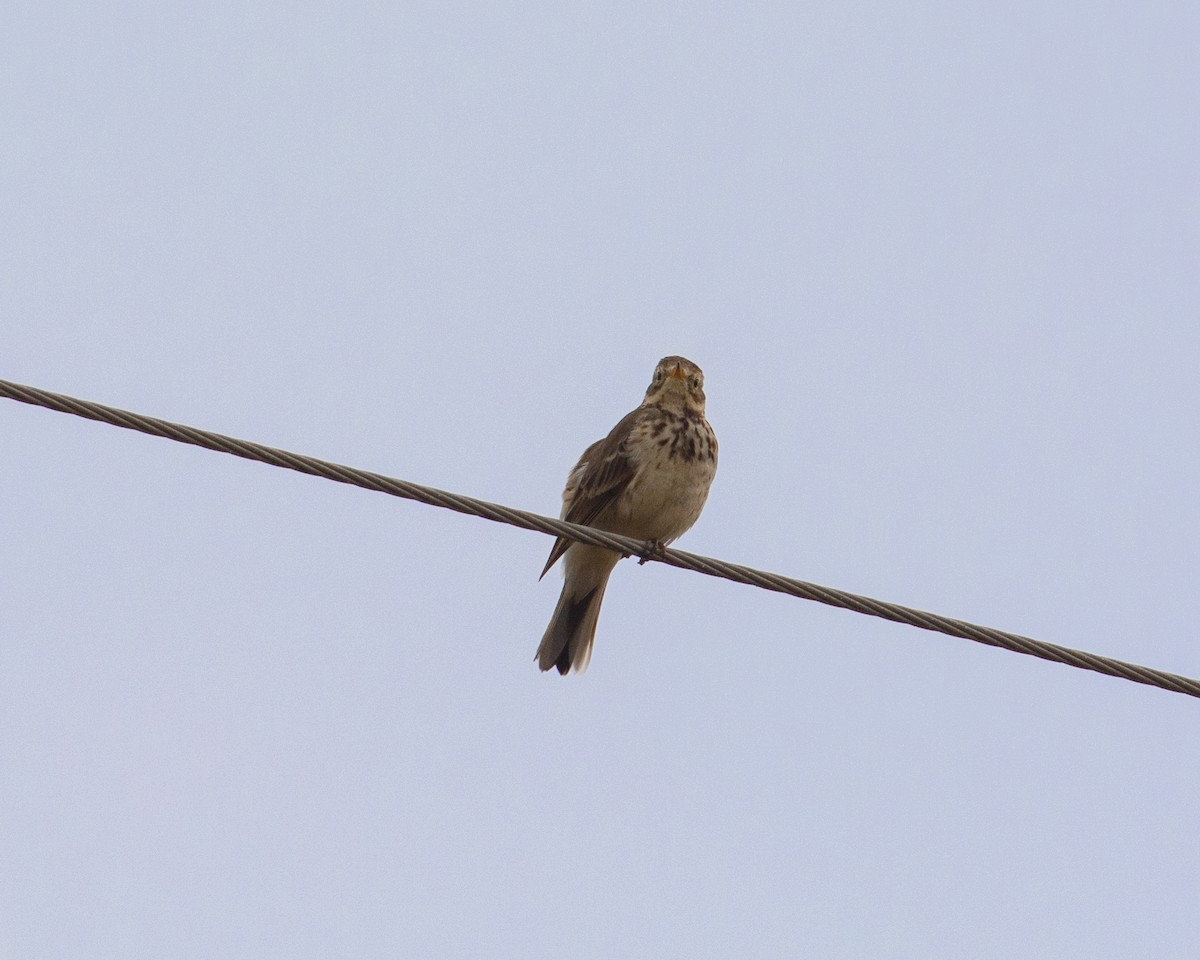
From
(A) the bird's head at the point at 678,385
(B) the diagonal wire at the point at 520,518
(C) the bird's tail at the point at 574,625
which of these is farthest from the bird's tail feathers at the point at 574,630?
(B) the diagonal wire at the point at 520,518

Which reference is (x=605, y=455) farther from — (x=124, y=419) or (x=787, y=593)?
(x=124, y=419)

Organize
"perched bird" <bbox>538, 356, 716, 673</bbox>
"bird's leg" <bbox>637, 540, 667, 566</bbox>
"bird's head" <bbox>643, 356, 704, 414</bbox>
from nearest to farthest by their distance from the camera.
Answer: "bird's leg" <bbox>637, 540, 667, 566</bbox>, "perched bird" <bbox>538, 356, 716, 673</bbox>, "bird's head" <bbox>643, 356, 704, 414</bbox>

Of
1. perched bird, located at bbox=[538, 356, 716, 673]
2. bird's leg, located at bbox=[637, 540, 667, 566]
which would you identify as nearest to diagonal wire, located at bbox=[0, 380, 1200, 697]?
bird's leg, located at bbox=[637, 540, 667, 566]

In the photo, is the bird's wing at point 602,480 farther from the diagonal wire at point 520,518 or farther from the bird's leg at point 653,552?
the diagonal wire at point 520,518

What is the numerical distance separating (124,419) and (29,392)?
29cm

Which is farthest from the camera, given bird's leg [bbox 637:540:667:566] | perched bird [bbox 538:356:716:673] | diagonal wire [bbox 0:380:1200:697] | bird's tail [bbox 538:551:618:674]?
bird's tail [bbox 538:551:618:674]

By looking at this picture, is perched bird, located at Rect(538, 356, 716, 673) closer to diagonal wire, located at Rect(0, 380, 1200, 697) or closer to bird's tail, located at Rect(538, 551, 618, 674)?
bird's tail, located at Rect(538, 551, 618, 674)

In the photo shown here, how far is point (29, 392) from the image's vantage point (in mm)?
5574

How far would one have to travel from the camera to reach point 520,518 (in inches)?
245

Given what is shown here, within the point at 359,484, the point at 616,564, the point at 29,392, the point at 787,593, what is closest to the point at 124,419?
the point at 29,392

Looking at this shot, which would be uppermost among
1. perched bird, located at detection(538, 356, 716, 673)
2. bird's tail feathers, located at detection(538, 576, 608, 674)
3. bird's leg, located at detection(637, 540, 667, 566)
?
perched bird, located at detection(538, 356, 716, 673)

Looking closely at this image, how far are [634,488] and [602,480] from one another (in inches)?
8.1

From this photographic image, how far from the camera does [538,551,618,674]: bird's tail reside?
973 centimetres

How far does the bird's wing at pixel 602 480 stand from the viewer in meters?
9.07
